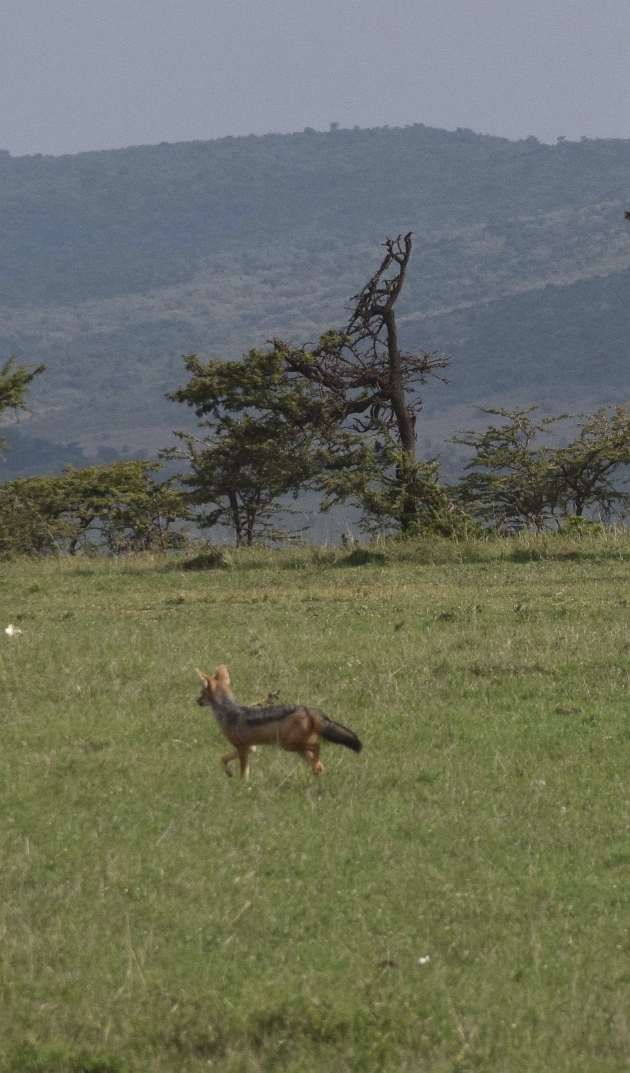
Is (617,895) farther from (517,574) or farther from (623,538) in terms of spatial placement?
(623,538)

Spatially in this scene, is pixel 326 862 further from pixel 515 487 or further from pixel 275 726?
pixel 515 487

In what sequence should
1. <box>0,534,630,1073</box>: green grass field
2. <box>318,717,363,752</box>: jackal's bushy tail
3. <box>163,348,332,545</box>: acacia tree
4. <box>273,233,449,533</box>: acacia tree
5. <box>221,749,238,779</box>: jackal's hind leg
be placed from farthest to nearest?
<box>163,348,332,545</box>: acacia tree < <box>273,233,449,533</box>: acacia tree < <box>221,749,238,779</box>: jackal's hind leg < <box>318,717,363,752</box>: jackal's bushy tail < <box>0,534,630,1073</box>: green grass field

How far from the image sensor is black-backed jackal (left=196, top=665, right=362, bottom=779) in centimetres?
862

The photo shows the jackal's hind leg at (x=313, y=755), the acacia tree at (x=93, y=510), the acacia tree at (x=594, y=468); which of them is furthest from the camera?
the acacia tree at (x=93, y=510)

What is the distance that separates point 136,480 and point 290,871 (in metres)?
40.5

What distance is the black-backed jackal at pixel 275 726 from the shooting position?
8.62m

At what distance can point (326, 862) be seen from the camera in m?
8.08

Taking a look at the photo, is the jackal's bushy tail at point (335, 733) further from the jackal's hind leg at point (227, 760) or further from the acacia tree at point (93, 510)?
the acacia tree at point (93, 510)

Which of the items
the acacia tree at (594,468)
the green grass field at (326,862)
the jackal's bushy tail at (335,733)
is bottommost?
the green grass field at (326,862)

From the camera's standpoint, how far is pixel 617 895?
7.59 meters

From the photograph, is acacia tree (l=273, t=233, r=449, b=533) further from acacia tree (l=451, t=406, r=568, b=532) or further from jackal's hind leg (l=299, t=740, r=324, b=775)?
jackal's hind leg (l=299, t=740, r=324, b=775)

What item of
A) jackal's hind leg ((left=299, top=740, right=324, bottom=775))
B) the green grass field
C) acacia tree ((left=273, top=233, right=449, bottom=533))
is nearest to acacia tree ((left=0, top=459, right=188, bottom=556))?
acacia tree ((left=273, top=233, right=449, bottom=533))

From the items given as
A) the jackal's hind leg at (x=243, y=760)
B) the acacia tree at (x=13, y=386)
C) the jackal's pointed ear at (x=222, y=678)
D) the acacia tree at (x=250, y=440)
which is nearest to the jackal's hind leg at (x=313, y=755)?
the jackal's hind leg at (x=243, y=760)

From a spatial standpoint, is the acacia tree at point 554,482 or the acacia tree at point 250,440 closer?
the acacia tree at point 250,440
